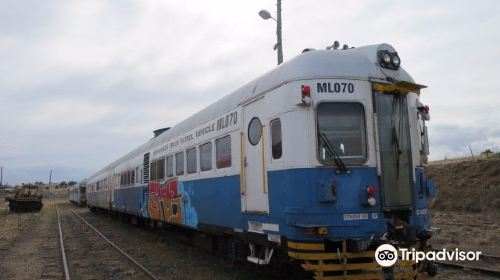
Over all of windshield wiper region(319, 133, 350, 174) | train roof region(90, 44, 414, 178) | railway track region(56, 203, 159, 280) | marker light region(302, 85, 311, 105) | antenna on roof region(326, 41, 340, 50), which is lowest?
railway track region(56, 203, 159, 280)

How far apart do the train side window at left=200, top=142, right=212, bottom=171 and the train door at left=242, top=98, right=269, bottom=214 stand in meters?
1.79

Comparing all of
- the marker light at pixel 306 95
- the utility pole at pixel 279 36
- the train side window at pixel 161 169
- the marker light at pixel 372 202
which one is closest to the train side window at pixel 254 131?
the marker light at pixel 306 95

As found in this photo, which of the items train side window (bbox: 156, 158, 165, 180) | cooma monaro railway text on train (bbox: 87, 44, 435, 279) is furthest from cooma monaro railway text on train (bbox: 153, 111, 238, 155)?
train side window (bbox: 156, 158, 165, 180)

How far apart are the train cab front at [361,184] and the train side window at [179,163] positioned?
222 inches

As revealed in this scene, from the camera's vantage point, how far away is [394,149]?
7.08m

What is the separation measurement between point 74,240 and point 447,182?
65.8 feet

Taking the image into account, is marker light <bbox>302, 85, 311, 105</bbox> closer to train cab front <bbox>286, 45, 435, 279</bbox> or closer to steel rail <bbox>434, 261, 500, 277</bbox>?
train cab front <bbox>286, 45, 435, 279</bbox>

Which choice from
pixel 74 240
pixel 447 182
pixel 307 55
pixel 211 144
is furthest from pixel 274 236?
pixel 447 182

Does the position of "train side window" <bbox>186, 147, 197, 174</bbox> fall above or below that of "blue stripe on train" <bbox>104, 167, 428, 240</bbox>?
above

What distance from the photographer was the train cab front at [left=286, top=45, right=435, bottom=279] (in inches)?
257

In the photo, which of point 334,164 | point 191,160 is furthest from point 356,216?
point 191,160

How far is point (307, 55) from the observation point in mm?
7117

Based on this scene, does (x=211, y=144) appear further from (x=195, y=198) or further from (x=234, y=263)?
(x=234, y=263)

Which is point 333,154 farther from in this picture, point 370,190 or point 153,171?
point 153,171
